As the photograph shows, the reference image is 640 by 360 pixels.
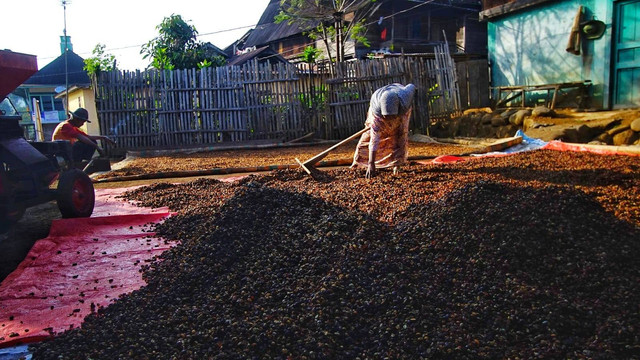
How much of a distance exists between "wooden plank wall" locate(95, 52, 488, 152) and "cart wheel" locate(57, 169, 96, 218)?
18.9 feet

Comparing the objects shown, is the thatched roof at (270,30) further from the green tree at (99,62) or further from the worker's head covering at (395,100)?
the worker's head covering at (395,100)

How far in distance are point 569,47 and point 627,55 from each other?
1125mm

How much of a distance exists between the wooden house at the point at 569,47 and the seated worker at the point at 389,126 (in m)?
5.36

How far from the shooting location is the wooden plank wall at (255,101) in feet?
32.4

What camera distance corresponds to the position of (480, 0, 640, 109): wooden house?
8.09 meters

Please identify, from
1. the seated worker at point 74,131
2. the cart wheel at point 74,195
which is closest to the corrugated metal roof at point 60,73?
the seated worker at point 74,131

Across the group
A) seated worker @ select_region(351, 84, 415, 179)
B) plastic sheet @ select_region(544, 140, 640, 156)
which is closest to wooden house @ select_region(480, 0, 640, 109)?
plastic sheet @ select_region(544, 140, 640, 156)

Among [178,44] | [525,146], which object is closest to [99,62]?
[178,44]

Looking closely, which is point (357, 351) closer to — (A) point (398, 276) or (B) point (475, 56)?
(A) point (398, 276)

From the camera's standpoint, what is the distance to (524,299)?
209 centimetres

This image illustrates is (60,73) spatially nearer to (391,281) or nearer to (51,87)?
(51,87)

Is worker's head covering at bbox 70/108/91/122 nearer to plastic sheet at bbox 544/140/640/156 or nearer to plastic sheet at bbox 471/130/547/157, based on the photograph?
plastic sheet at bbox 471/130/547/157

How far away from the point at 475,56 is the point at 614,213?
14561 millimetres

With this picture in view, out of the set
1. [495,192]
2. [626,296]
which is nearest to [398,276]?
[626,296]
